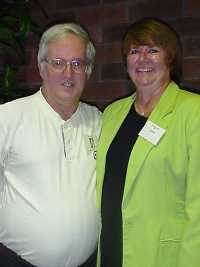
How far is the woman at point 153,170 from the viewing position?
155 centimetres

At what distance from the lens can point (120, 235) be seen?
173 centimetres

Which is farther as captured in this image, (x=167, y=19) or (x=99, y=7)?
(x=99, y=7)

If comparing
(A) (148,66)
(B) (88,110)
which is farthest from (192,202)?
(B) (88,110)

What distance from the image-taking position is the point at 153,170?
1.60 m

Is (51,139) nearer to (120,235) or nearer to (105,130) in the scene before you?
(105,130)

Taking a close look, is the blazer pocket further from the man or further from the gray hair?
the gray hair

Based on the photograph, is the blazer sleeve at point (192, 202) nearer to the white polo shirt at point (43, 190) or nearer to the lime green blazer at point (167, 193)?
the lime green blazer at point (167, 193)

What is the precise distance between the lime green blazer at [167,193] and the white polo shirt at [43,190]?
0.67 ft

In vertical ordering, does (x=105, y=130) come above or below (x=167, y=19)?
below

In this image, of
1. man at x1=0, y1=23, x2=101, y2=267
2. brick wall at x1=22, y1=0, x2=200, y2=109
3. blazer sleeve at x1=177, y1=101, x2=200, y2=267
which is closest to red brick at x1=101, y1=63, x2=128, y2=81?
brick wall at x1=22, y1=0, x2=200, y2=109

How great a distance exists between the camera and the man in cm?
172

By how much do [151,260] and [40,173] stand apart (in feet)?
1.83

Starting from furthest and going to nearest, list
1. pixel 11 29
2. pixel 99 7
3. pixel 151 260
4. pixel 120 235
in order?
pixel 99 7 < pixel 11 29 < pixel 120 235 < pixel 151 260

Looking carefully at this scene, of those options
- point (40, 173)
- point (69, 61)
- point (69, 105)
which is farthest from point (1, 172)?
point (69, 61)
